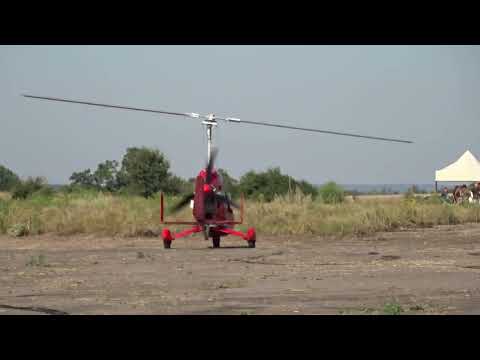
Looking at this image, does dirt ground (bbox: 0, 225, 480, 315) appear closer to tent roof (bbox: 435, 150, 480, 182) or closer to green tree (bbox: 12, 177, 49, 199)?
green tree (bbox: 12, 177, 49, 199)

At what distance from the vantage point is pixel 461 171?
4941cm

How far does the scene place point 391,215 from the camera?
2909 centimetres

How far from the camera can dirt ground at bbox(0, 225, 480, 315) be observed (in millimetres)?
10789

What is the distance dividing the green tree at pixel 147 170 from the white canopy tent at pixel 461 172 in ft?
54.0

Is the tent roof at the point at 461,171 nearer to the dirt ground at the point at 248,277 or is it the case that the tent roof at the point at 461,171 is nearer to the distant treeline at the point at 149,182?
the distant treeline at the point at 149,182

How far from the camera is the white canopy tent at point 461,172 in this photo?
1932 inches

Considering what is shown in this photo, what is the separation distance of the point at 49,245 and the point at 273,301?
47.3ft

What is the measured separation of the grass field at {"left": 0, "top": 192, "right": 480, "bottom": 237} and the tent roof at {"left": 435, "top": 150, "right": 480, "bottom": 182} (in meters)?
17.1

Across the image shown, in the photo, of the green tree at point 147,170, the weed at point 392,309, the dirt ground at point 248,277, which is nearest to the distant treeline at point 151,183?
the green tree at point 147,170

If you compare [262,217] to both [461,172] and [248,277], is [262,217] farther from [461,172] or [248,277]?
[461,172]

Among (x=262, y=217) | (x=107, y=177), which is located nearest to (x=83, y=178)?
(x=107, y=177)

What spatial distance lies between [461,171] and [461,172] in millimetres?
65
